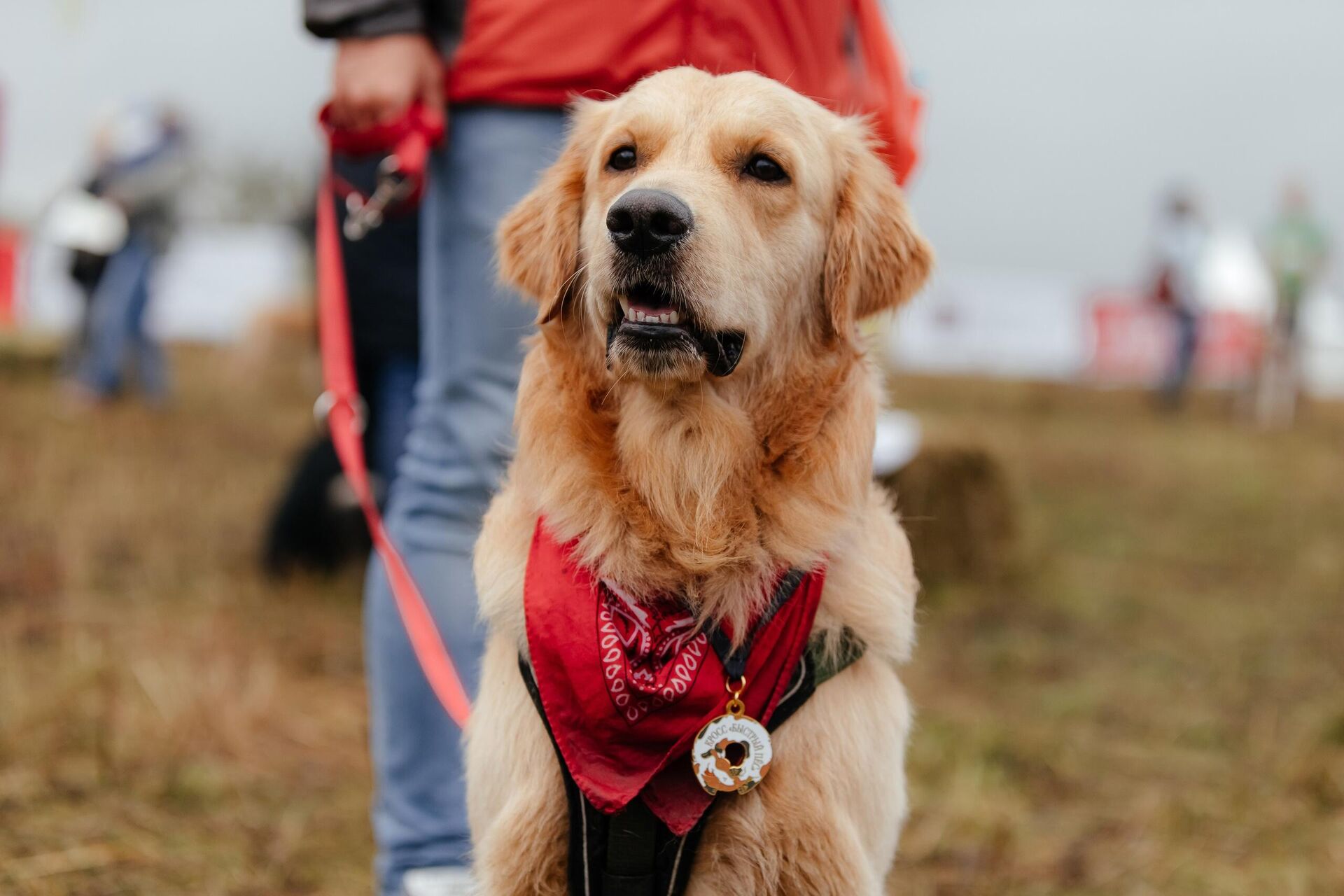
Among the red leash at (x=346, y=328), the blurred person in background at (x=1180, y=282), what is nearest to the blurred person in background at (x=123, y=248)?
the red leash at (x=346, y=328)

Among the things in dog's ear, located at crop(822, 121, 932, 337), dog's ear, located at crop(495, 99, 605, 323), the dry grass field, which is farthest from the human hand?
the dry grass field

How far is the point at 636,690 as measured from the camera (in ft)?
5.77

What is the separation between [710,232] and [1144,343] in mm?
19291

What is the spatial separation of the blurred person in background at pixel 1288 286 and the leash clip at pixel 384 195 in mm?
13842

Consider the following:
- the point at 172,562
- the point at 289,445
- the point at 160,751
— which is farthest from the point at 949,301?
the point at 160,751

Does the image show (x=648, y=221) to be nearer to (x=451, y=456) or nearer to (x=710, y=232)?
(x=710, y=232)

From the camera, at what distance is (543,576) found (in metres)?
1.87

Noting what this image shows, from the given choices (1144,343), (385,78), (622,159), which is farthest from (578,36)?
(1144,343)

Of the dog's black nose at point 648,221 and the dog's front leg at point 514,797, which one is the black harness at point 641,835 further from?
the dog's black nose at point 648,221

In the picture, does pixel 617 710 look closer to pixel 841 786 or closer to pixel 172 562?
pixel 841 786

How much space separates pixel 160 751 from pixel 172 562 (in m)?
2.15

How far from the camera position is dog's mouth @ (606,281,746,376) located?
6.40 ft

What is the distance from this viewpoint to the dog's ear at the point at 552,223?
2.18m

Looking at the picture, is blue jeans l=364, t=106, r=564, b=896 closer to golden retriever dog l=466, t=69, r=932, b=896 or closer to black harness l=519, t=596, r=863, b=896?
golden retriever dog l=466, t=69, r=932, b=896
